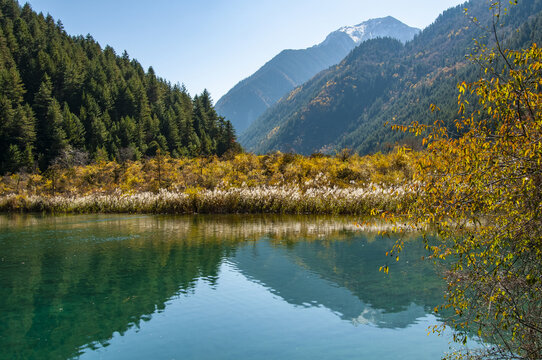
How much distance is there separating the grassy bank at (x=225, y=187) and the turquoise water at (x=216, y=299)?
33.5 feet

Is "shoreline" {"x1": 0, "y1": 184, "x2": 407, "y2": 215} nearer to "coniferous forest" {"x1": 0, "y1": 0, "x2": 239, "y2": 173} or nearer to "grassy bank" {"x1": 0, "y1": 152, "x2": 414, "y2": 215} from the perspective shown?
"grassy bank" {"x1": 0, "y1": 152, "x2": 414, "y2": 215}

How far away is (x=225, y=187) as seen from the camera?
3584 cm

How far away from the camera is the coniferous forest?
227 feet

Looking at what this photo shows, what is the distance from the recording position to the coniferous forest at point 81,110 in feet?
227

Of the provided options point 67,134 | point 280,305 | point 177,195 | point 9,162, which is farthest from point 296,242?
point 67,134

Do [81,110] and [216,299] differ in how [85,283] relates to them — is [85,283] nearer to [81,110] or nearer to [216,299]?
[216,299]

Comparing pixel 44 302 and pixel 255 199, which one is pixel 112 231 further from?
pixel 44 302

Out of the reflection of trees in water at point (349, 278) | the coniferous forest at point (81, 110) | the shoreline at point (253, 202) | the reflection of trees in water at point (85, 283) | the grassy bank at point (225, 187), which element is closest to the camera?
the reflection of trees in water at point (85, 283)

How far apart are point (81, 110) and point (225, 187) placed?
5939 centimetres

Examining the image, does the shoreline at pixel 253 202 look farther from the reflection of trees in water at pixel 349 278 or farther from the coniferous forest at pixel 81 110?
the coniferous forest at pixel 81 110

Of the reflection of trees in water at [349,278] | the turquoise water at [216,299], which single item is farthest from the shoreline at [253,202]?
the reflection of trees in water at [349,278]

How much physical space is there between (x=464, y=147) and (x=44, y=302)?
35.1 ft

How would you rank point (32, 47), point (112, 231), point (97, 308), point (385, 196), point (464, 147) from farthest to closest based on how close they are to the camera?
point (32, 47), point (385, 196), point (112, 231), point (97, 308), point (464, 147)

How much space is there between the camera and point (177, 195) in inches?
1270
